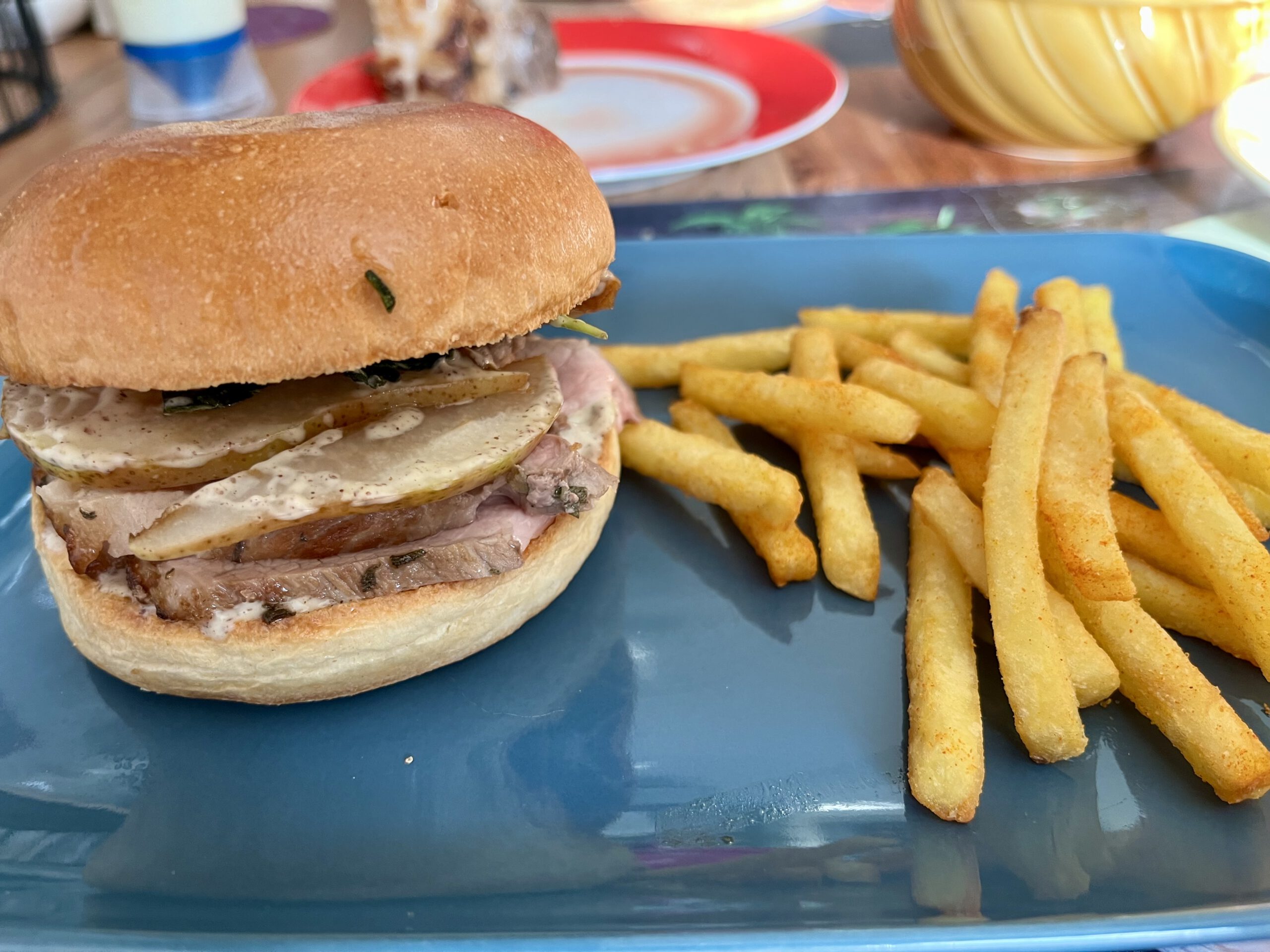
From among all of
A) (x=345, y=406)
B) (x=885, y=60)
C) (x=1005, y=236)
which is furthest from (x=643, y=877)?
(x=885, y=60)

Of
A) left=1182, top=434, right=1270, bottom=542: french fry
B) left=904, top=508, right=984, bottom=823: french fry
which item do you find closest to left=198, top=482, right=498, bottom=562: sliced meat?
left=904, top=508, right=984, bottom=823: french fry

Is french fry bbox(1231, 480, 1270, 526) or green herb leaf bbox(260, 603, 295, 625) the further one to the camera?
french fry bbox(1231, 480, 1270, 526)

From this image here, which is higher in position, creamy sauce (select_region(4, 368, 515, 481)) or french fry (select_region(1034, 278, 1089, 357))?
creamy sauce (select_region(4, 368, 515, 481))

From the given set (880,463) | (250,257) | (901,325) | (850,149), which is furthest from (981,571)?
(850,149)

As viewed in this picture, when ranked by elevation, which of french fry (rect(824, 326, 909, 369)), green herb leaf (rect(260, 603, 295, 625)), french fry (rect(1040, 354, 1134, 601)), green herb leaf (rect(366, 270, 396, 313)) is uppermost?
green herb leaf (rect(366, 270, 396, 313))

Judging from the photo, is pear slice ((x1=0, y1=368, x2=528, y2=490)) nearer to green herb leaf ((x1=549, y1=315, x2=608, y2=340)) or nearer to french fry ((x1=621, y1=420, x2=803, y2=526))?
green herb leaf ((x1=549, y1=315, x2=608, y2=340))

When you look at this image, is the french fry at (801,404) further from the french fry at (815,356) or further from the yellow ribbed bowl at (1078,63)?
the yellow ribbed bowl at (1078,63)
